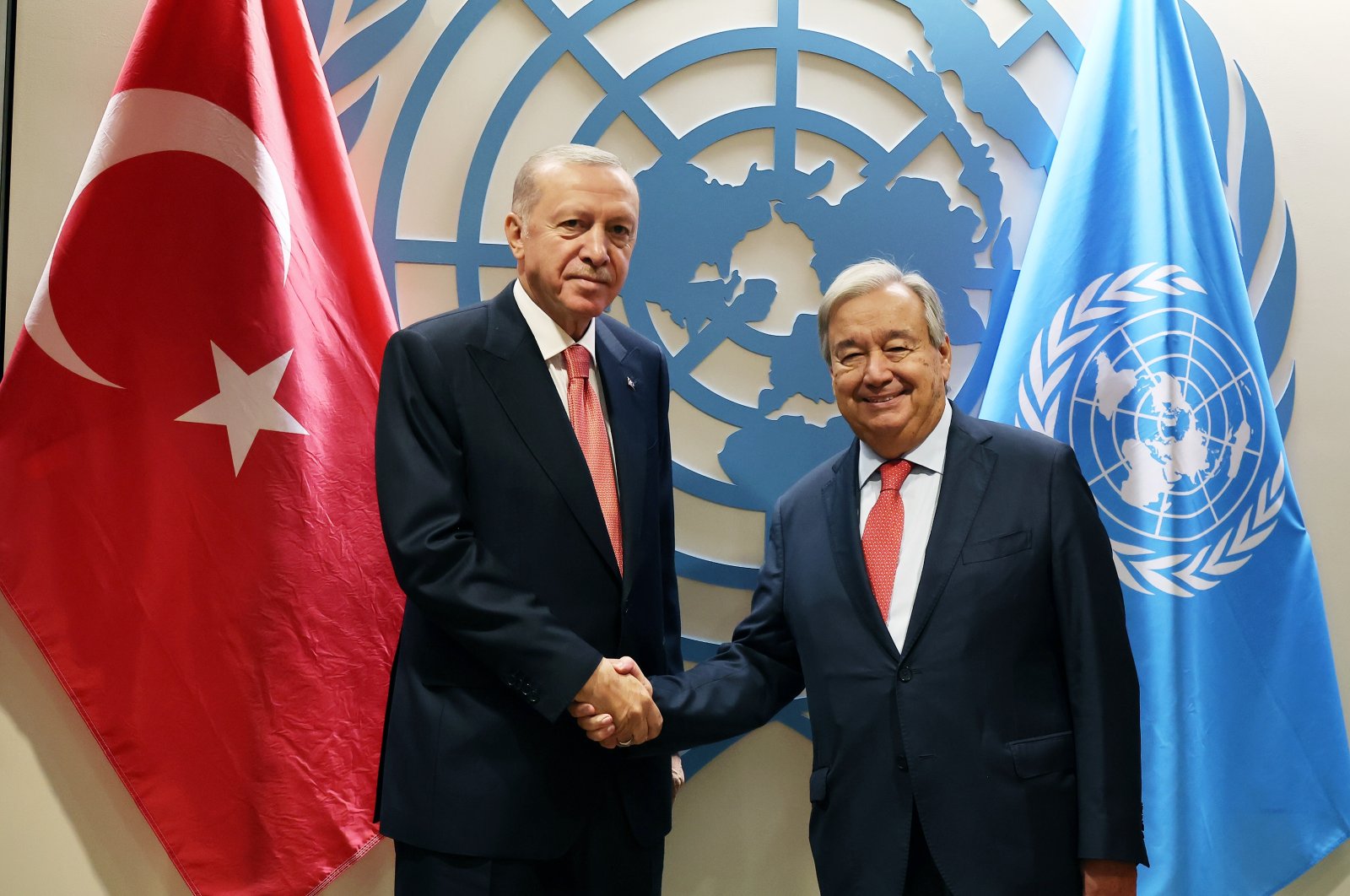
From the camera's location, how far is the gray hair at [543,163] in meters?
1.86

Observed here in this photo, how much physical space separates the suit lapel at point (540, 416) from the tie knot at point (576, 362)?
56 millimetres

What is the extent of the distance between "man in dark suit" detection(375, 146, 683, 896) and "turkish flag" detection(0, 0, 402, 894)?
0.50 meters

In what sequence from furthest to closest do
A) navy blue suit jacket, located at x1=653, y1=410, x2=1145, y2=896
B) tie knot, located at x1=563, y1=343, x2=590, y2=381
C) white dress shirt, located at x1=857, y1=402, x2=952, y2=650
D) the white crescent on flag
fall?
1. the white crescent on flag
2. tie knot, located at x1=563, y1=343, x2=590, y2=381
3. white dress shirt, located at x1=857, y1=402, x2=952, y2=650
4. navy blue suit jacket, located at x1=653, y1=410, x2=1145, y2=896

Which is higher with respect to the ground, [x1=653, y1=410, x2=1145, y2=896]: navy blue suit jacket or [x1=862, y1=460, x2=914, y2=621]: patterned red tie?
[x1=862, y1=460, x2=914, y2=621]: patterned red tie

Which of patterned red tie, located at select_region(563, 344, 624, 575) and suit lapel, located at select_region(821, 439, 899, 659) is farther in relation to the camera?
patterned red tie, located at select_region(563, 344, 624, 575)

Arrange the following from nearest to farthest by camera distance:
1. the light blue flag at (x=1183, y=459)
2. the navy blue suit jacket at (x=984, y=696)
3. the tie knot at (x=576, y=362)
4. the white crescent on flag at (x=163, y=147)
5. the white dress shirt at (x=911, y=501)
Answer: the navy blue suit jacket at (x=984, y=696) → the white dress shirt at (x=911, y=501) → the tie knot at (x=576, y=362) → the white crescent on flag at (x=163, y=147) → the light blue flag at (x=1183, y=459)

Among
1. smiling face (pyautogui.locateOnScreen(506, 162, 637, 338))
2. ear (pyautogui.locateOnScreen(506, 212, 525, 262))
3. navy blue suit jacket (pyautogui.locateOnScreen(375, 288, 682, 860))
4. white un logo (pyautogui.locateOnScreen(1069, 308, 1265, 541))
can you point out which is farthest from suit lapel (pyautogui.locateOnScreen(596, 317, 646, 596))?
white un logo (pyautogui.locateOnScreen(1069, 308, 1265, 541))

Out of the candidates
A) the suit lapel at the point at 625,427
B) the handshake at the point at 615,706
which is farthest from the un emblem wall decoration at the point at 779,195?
the handshake at the point at 615,706

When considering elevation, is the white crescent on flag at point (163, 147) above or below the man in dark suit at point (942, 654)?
above

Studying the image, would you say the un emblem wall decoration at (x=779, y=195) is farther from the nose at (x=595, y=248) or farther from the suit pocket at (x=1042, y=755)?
the suit pocket at (x=1042, y=755)

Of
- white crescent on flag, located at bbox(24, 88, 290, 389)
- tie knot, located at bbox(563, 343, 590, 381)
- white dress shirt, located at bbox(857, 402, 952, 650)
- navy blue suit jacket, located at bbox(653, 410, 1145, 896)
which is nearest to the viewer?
navy blue suit jacket, located at bbox(653, 410, 1145, 896)

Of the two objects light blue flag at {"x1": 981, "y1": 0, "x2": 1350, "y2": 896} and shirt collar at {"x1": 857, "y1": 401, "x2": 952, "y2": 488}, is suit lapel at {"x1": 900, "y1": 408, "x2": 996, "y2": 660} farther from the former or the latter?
light blue flag at {"x1": 981, "y1": 0, "x2": 1350, "y2": 896}

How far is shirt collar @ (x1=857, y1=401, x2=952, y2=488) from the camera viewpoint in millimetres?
1831

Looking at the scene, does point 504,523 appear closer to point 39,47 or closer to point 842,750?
point 842,750
